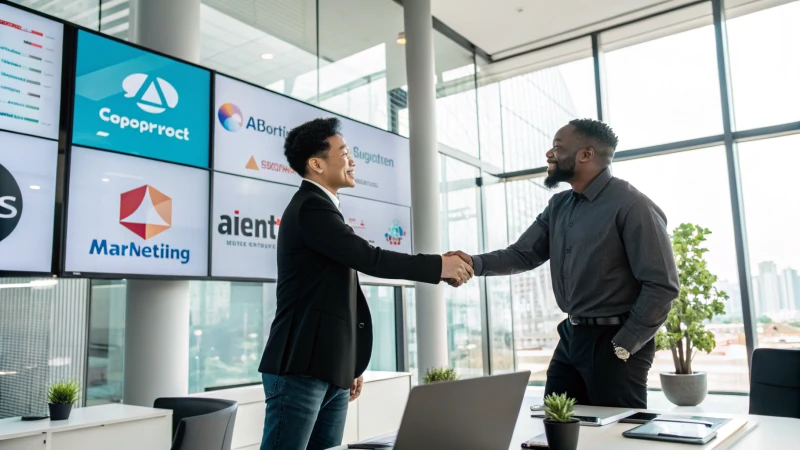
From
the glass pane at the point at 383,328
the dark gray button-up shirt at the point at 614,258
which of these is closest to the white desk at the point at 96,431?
the dark gray button-up shirt at the point at 614,258

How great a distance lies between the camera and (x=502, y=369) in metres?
7.25

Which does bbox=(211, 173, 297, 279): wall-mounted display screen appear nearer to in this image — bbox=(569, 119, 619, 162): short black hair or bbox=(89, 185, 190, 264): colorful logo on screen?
bbox=(89, 185, 190, 264): colorful logo on screen

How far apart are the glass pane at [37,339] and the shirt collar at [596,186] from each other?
8.84ft

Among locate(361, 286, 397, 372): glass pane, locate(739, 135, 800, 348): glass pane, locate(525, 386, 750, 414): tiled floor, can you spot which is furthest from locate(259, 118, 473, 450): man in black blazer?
locate(739, 135, 800, 348): glass pane

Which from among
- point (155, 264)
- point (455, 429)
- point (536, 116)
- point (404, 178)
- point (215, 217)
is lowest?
point (455, 429)

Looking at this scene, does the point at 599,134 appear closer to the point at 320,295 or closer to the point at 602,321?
the point at 602,321

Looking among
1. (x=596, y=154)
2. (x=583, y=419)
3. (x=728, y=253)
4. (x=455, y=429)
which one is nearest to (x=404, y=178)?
(x=596, y=154)

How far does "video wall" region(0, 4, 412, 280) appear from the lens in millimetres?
2734

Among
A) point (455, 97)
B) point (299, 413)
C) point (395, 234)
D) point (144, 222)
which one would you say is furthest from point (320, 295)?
point (455, 97)

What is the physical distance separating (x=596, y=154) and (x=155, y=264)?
2.24 metres

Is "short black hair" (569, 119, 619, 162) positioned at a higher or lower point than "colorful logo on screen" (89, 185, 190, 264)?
higher

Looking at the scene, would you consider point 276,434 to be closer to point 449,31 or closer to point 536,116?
point 449,31

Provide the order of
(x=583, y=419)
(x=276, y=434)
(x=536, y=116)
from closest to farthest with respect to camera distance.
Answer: (x=583, y=419), (x=276, y=434), (x=536, y=116)

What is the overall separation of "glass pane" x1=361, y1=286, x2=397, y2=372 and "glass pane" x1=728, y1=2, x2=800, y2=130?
3995 mm
